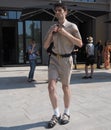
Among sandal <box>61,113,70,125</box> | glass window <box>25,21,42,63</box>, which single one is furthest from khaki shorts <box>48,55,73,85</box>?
glass window <box>25,21,42,63</box>

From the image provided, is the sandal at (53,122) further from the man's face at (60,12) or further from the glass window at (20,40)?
the glass window at (20,40)

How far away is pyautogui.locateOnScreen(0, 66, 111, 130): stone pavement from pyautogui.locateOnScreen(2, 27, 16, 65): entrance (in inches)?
419

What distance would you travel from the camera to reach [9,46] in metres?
22.4

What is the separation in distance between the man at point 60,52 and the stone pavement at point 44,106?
434 millimetres

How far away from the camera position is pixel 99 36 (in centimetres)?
2394

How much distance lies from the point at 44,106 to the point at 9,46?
1505cm

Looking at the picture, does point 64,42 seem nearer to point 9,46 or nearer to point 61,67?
point 61,67

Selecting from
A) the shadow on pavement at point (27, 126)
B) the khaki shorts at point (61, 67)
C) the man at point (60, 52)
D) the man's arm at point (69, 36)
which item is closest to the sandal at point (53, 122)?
the man at point (60, 52)

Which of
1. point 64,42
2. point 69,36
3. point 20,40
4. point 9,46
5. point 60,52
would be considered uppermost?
point 69,36

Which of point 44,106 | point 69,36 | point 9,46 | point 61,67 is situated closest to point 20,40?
point 9,46

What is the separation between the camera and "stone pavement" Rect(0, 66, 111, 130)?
606 centimetres

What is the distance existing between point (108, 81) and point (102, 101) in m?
3.94

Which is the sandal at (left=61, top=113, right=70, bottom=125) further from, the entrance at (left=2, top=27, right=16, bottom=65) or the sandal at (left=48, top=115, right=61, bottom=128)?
the entrance at (left=2, top=27, right=16, bottom=65)

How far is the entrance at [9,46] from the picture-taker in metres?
22.1
